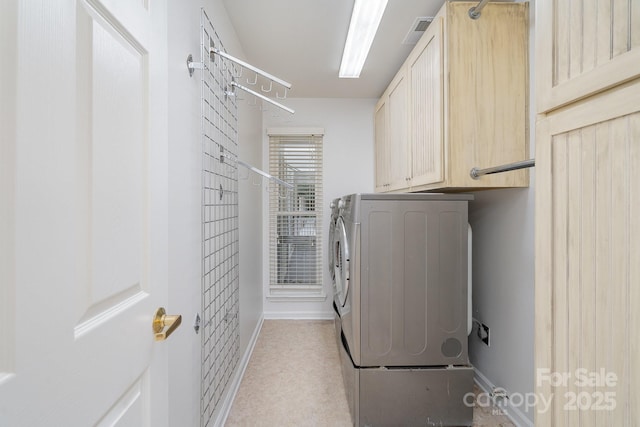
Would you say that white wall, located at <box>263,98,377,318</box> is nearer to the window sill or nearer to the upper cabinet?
the window sill

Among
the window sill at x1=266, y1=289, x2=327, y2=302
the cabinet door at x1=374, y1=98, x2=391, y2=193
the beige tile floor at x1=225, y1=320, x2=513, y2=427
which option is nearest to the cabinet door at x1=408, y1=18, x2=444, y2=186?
the cabinet door at x1=374, y1=98, x2=391, y2=193

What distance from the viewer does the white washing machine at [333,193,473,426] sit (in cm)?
157

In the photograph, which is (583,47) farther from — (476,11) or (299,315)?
(299,315)

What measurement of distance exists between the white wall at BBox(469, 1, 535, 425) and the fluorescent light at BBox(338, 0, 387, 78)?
2.91 ft

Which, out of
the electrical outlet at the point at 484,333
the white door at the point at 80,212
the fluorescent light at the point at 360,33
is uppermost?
the fluorescent light at the point at 360,33

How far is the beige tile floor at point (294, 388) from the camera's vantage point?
166 cm

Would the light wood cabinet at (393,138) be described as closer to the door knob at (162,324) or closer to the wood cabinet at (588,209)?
the wood cabinet at (588,209)

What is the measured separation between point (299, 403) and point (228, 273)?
3.39ft

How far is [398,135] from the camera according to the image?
7.48 ft

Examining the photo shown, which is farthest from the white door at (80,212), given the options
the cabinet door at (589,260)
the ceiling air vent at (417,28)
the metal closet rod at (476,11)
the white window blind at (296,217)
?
the white window blind at (296,217)

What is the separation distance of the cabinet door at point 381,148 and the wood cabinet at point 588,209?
76.0 inches

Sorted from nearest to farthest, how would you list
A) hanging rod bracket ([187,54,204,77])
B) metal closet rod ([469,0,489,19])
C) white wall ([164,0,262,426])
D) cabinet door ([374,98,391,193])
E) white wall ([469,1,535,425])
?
white wall ([164,0,262,426]) < hanging rod bracket ([187,54,204,77]) < metal closet rod ([469,0,489,19]) < white wall ([469,1,535,425]) < cabinet door ([374,98,391,193])

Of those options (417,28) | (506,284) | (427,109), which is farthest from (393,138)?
(506,284)

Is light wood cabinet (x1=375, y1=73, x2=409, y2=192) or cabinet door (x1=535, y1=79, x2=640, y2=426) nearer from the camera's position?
cabinet door (x1=535, y1=79, x2=640, y2=426)
